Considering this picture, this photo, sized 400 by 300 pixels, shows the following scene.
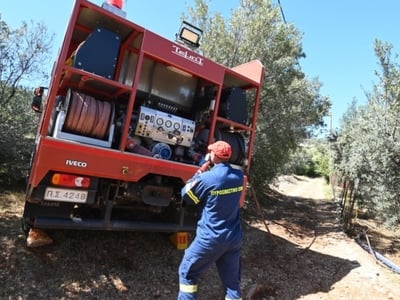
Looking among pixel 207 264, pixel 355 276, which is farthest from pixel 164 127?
pixel 355 276

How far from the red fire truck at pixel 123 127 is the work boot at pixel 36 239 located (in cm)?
16

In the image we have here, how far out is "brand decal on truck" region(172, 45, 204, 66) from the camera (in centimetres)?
390

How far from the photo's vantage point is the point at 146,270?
4.38m

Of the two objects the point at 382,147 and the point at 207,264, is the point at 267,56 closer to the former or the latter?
the point at 382,147

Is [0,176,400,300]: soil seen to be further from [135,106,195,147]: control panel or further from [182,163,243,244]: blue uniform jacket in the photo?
[135,106,195,147]: control panel

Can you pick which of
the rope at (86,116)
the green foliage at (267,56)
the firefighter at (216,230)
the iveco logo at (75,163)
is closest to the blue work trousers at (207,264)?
the firefighter at (216,230)

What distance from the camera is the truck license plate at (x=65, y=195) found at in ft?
10.6

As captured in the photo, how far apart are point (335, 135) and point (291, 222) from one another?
4.75m

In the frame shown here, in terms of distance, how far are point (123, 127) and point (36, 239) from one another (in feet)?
6.14

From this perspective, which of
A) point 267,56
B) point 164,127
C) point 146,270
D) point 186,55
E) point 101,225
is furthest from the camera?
point 267,56

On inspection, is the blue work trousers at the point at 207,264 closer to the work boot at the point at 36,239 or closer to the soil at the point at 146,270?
the soil at the point at 146,270

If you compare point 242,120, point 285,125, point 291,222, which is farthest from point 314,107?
point 242,120

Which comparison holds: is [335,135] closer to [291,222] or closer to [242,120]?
[291,222]

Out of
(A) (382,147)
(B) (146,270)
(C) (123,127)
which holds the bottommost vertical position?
(B) (146,270)
